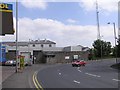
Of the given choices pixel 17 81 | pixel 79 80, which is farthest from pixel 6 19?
pixel 79 80

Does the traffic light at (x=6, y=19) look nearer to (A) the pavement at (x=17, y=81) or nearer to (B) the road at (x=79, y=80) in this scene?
(A) the pavement at (x=17, y=81)

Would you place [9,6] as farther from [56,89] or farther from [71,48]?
[71,48]

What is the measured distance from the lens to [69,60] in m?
120

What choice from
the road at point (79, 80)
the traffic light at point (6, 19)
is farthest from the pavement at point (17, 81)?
the traffic light at point (6, 19)

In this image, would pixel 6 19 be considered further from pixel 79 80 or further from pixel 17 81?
pixel 79 80

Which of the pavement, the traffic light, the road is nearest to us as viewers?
the pavement

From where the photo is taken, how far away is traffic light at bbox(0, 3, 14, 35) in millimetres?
25969

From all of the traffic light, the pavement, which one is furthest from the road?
the traffic light

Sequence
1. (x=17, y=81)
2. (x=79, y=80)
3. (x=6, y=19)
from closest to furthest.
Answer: (x=6, y=19)
(x=17, y=81)
(x=79, y=80)

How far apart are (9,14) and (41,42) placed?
148 m

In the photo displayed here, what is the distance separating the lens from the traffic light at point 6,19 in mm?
25969

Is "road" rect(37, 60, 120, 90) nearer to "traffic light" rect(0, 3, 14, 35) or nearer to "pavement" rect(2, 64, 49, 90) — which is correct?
"pavement" rect(2, 64, 49, 90)

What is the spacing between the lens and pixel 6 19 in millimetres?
26438

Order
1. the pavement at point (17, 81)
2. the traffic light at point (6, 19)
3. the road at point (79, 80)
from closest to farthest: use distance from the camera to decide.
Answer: the pavement at point (17, 81) < the road at point (79, 80) < the traffic light at point (6, 19)
